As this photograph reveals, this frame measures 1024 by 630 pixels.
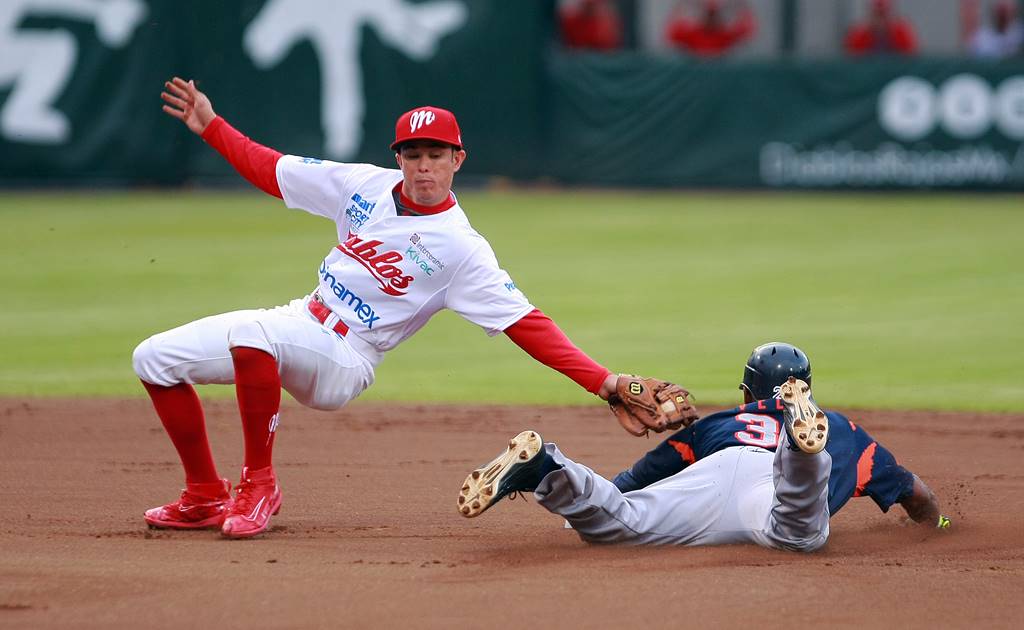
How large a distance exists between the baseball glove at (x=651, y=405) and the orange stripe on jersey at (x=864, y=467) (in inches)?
24.4

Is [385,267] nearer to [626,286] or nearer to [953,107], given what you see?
[626,286]

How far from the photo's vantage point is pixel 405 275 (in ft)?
16.6

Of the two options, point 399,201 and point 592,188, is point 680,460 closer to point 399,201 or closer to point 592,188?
point 399,201

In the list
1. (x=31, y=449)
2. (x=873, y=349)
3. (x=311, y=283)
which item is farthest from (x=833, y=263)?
(x=31, y=449)

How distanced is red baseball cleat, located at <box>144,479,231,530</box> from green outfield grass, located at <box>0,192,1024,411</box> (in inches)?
121

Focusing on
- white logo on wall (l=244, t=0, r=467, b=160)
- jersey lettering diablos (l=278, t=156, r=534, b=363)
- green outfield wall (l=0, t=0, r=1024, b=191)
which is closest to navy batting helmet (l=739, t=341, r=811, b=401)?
jersey lettering diablos (l=278, t=156, r=534, b=363)

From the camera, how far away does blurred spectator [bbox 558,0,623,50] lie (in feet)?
63.9

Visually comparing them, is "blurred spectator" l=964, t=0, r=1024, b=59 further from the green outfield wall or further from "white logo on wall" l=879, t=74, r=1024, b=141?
the green outfield wall

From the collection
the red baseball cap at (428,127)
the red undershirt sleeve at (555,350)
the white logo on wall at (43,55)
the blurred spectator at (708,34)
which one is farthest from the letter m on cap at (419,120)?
the blurred spectator at (708,34)

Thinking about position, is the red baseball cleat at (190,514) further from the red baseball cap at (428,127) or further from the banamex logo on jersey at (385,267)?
the red baseball cap at (428,127)

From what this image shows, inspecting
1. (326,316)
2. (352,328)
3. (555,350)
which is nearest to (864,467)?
(555,350)

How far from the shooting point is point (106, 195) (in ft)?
59.2

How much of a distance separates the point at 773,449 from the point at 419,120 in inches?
68.8

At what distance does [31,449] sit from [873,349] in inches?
217
